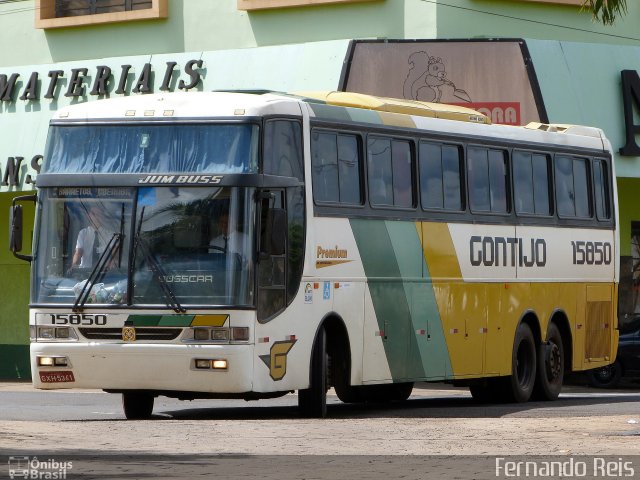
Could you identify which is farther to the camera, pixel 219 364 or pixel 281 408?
pixel 281 408

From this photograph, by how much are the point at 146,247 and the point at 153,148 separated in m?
1.15

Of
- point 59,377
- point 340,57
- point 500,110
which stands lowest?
point 59,377

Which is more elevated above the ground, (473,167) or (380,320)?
(473,167)

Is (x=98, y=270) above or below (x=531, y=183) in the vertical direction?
below

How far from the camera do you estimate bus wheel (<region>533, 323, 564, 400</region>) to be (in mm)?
22542

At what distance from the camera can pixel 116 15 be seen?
30.4 m

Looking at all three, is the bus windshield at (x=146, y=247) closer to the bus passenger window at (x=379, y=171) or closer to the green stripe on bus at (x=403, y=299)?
the green stripe on bus at (x=403, y=299)

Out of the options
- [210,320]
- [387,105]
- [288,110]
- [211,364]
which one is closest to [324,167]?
[288,110]

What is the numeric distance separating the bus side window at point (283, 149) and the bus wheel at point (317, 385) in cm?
178

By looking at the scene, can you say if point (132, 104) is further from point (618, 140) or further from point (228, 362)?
point (618, 140)

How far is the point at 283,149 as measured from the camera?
1748cm

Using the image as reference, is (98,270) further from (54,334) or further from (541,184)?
(541,184)

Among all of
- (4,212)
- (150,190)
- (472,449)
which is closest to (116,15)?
(4,212)

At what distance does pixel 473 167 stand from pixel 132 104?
16.6 ft
